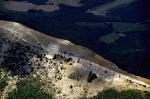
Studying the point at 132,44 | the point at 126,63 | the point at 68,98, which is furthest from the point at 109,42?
the point at 68,98

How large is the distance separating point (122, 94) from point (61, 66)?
71.0 feet

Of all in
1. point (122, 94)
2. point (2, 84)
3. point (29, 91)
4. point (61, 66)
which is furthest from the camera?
point (61, 66)

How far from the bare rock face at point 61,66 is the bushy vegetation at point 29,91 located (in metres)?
2.69

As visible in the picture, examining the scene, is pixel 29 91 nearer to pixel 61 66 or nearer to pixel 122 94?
pixel 61 66

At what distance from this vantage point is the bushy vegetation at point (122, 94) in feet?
404

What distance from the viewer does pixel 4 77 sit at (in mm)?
130625

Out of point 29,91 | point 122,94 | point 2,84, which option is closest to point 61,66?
point 29,91

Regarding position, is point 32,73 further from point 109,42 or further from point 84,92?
point 109,42

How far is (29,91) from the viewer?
125375 mm

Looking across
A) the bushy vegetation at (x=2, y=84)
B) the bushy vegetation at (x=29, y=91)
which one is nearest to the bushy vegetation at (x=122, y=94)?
the bushy vegetation at (x=29, y=91)

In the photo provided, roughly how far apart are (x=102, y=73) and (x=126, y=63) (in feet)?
123

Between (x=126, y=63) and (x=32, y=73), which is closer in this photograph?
(x=32, y=73)

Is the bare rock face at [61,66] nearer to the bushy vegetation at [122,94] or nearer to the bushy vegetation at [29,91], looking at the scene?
the bushy vegetation at [122,94]

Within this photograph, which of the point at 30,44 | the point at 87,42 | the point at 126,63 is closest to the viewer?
the point at 30,44
